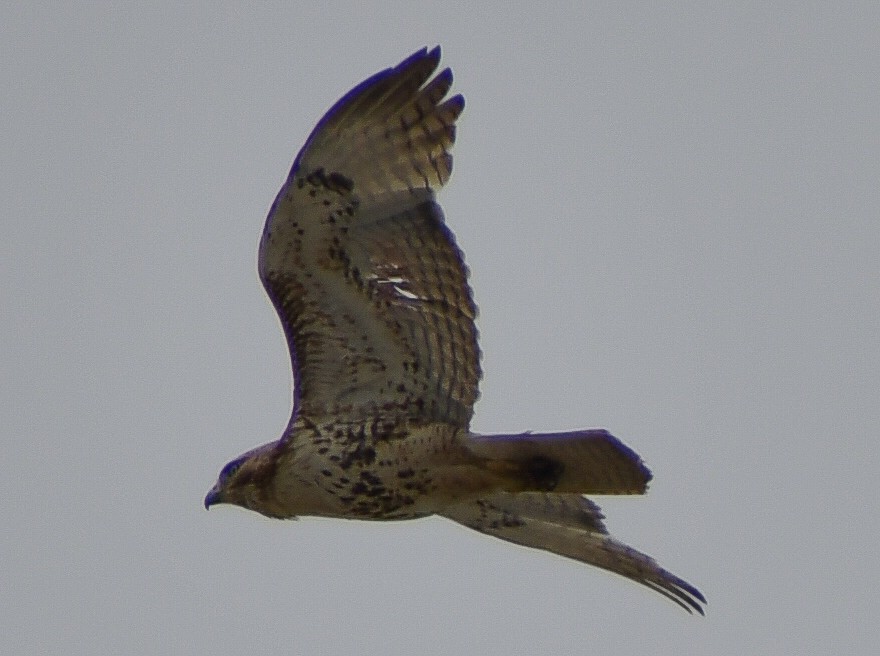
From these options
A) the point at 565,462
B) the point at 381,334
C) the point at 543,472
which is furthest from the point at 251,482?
the point at 565,462

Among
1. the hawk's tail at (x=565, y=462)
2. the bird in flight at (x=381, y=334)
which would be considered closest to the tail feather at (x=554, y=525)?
the bird in flight at (x=381, y=334)

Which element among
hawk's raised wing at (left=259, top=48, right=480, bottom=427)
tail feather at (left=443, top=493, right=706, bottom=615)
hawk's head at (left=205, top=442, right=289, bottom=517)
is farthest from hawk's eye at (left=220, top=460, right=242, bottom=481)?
tail feather at (left=443, top=493, right=706, bottom=615)

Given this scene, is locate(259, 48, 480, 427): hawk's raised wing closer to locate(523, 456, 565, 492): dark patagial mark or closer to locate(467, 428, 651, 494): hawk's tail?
locate(467, 428, 651, 494): hawk's tail

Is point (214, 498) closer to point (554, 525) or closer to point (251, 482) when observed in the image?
point (251, 482)

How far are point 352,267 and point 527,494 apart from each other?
59.4 inches

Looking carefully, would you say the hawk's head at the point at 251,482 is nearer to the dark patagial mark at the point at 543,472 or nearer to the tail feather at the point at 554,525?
the tail feather at the point at 554,525

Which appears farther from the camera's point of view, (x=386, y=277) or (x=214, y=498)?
(x=214, y=498)

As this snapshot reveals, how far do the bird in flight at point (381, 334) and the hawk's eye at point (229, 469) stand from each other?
2 cm

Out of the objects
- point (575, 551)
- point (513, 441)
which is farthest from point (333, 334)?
point (575, 551)

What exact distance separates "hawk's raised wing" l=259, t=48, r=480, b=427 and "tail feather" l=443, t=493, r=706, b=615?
62cm

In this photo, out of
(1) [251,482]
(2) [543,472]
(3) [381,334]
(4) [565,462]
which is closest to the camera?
(4) [565,462]

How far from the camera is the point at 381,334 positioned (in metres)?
9.26

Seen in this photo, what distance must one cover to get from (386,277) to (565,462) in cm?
126

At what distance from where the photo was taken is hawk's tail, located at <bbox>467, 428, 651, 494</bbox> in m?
8.66
